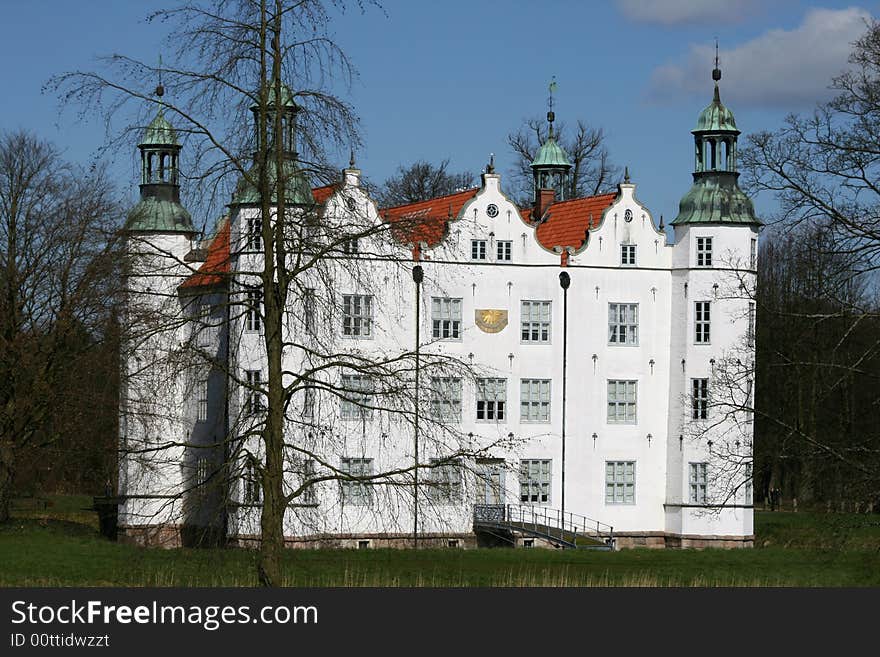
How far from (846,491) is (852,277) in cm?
286

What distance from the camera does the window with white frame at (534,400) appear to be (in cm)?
4553

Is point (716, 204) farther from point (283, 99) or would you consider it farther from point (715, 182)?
point (283, 99)

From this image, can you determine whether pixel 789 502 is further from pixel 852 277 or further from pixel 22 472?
pixel 852 277

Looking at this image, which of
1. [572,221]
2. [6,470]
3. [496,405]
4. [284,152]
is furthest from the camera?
[572,221]

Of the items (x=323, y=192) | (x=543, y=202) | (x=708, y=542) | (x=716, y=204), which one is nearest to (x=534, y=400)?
(x=708, y=542)

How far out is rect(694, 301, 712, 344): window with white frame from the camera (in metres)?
46.1

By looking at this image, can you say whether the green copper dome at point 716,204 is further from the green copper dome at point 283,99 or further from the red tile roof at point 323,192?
the green copper dome at point 283,99

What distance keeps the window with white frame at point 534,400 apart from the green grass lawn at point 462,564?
469 cm

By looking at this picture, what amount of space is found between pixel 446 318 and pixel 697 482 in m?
8.68

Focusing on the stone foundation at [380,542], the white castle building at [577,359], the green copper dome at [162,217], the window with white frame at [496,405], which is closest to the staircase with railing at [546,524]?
the white castle building at [577,359]

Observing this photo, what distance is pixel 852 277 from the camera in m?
20.4

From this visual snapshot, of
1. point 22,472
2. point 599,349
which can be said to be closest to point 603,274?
point 599,349

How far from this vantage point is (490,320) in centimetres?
4512

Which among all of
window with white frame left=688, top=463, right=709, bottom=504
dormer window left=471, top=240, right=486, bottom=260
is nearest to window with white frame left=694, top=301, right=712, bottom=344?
window with white frame left=688, top=463, right=709, bottom=504
